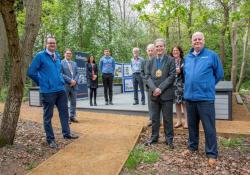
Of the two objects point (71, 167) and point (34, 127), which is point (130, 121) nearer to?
point (34, 127)

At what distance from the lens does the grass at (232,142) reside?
6.11 metres

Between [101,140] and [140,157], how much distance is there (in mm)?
1151

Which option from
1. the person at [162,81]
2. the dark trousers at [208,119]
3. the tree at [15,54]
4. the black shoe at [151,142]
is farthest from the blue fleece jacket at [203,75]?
the tree at [15,54]

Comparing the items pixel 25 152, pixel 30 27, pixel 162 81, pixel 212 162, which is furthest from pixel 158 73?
pixel 25 152

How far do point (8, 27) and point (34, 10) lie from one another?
1.00m

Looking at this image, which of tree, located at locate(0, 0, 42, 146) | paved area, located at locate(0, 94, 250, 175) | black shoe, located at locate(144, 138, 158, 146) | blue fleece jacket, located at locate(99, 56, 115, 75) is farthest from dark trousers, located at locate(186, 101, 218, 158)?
blue fleece jacket, located at locate(99, 56, 115, 75)

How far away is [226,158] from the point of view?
5.34 meters

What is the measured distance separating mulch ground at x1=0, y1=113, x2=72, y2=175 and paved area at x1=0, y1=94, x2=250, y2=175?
0.21 meters

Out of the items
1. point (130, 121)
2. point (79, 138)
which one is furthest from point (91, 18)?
point (79, 138)

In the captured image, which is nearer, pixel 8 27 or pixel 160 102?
pixel 8 27

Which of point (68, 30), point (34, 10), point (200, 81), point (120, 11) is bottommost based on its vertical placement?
point (200, 81)

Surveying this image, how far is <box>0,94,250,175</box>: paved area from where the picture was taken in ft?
15.4

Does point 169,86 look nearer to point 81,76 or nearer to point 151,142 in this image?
point 151,142

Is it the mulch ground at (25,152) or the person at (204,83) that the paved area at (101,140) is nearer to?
the mulch ground at (25,152)
